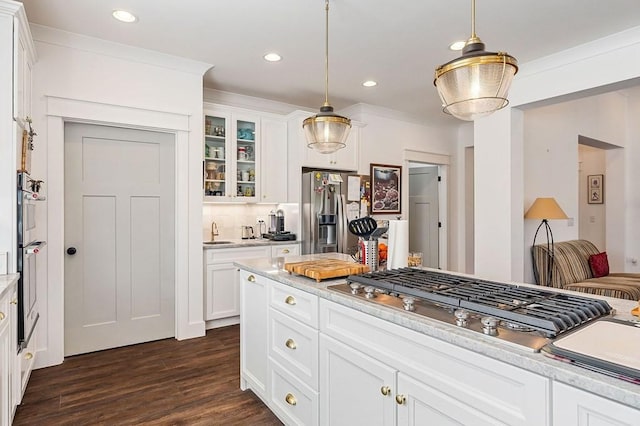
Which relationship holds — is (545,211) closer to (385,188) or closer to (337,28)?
(385,188)

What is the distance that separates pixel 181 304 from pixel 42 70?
231cm

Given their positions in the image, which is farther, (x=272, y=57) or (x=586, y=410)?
(x=272, y=57)

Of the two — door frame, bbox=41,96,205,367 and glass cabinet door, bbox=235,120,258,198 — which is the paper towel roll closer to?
door frame, bbox=41,96,205,367

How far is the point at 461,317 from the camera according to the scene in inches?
48.3

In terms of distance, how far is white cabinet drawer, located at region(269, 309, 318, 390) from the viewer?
6.14ft

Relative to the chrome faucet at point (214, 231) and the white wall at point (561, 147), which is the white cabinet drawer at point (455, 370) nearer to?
the chrome faucet at point (214, 231)

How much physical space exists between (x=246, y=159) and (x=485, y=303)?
3.56 metres

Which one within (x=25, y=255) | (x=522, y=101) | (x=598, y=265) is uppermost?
(x=522, y=101)

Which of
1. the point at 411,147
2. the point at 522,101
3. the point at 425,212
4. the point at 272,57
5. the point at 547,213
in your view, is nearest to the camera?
the point at 272,57

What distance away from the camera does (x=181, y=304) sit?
11.9 feet

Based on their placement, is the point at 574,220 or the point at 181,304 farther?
the point at 574,220

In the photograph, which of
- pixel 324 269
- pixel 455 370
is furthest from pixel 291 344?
pixel 455 370

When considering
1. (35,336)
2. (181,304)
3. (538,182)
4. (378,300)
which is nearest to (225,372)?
(181,304)

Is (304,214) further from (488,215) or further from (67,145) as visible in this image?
(67,145)
